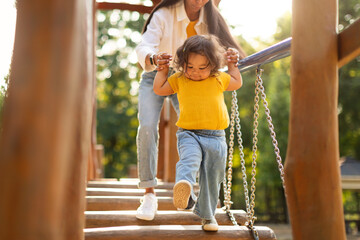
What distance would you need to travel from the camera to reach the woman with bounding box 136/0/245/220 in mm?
2676

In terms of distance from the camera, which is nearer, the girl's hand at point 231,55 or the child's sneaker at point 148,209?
the girl's hand at point 231,55

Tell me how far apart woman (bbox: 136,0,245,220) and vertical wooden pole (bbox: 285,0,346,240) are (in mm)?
972

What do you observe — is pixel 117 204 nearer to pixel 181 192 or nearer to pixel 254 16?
pixel 181 192

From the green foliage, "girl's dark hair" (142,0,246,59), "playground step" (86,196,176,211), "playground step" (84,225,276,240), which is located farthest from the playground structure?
the green foliage

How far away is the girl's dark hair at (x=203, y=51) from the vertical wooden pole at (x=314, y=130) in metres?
0.60

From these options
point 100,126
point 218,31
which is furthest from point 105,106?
point 218,31

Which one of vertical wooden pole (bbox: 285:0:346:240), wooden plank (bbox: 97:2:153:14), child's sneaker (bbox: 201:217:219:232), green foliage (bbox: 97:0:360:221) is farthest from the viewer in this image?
green foliage (bbox: 97:0:360:221)

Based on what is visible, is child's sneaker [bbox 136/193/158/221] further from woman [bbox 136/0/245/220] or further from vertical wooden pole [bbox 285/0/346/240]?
vertical wooden pole [bbox 285/0/346/240]

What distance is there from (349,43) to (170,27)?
1308 mm

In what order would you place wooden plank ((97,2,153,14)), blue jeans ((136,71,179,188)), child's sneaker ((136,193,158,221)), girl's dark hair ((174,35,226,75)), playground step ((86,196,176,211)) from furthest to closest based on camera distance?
wooden plank ((97,2,153,14)) → playground step ((86,196,176,211)) → blue jeans ((136,71,179,188)) → child's sneaker ((136,193,158,221)) → girl's dark hair ((174,35,226,75))

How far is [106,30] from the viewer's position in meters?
18.6

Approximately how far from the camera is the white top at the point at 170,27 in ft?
8.87

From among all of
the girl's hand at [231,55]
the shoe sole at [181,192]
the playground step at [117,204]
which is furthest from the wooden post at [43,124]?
the playground step at [117,204]

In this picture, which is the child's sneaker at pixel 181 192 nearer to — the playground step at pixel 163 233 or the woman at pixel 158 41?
the playground step at pixel 163 233
